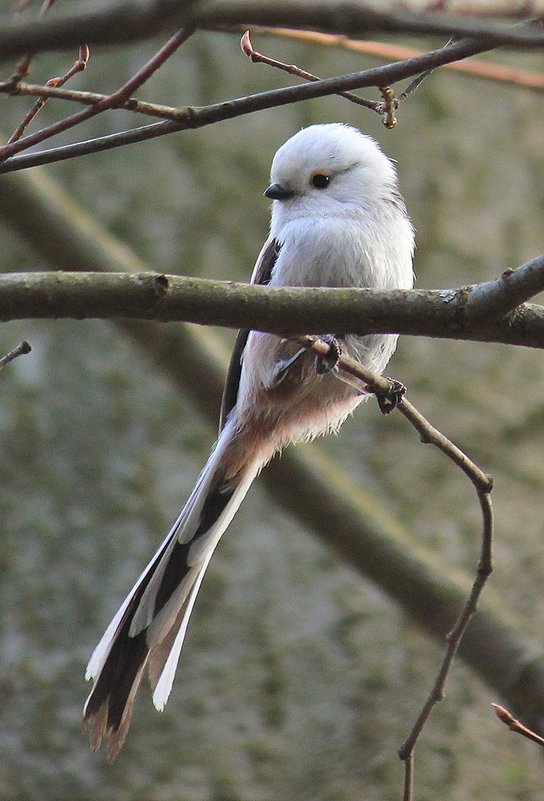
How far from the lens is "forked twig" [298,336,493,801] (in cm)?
184

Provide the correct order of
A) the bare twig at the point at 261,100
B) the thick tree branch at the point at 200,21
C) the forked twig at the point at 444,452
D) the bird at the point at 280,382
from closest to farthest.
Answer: the thick tree branch at the point at 200,21
the bare twig at the point at 261,100
the forked twig at the point at 444,452
the bird at the point at 280,382

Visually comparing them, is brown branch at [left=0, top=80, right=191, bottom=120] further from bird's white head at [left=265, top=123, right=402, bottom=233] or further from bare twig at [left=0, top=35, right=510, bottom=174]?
bird's white head at [left=265, top=123, right=402, bottom=233]

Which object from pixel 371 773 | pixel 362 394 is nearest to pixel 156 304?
pixel 362 394

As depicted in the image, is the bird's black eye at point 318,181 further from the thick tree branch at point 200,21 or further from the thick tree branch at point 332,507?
the thick tree branch at point 200,21

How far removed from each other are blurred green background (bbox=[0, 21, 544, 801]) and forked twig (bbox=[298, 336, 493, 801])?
1763 millimetres

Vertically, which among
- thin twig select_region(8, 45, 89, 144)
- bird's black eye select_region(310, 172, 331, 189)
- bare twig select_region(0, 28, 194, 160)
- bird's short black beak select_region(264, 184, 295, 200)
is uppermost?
bird's black eye select_region(310, 172, 331, 189)

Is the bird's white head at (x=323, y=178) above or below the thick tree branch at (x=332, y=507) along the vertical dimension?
above

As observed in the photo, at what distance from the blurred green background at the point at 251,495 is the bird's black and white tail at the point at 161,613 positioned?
982 millimetres

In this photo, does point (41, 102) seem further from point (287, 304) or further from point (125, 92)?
point (287, 304)

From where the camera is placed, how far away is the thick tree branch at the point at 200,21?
2.48 ft

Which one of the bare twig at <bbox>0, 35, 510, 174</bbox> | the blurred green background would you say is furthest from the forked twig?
the blurred green background

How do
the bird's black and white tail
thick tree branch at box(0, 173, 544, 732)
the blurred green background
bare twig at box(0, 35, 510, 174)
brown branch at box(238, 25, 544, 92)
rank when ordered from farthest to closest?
1. the blurred green background
2. thick tree branch at box(0, 173, 544, 732)
3. the bird's black and white tail
4. brown branch at box(238, 25, 544, 92)
5. bare twig at box(0, 35, 510, 174)

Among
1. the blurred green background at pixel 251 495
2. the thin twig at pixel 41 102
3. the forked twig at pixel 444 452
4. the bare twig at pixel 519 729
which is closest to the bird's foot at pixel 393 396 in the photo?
the forked twig at pixel 444 452

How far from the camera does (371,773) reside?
3.76 m
